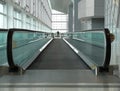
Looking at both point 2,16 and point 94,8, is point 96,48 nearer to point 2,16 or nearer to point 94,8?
point 2,16

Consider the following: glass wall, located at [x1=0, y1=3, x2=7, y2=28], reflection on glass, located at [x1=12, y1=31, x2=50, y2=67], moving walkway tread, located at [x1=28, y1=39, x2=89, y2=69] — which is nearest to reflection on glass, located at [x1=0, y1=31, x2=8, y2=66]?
reflection on glass, located at [x1=12, y1=31, x2=50, y2=67]

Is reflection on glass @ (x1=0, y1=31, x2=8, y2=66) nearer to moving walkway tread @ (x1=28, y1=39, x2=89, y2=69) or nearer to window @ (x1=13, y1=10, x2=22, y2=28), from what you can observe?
moving walkway tread @ (x1=28, y1=39, x2=89, y2=69)

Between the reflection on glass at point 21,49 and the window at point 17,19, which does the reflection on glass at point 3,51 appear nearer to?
the reflection on glass at point 21,49

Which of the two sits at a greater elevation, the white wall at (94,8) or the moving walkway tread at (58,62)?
the white wall at (94,8)

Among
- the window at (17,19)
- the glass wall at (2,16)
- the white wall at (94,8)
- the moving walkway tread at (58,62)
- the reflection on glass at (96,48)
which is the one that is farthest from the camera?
the white wall at (94,8)

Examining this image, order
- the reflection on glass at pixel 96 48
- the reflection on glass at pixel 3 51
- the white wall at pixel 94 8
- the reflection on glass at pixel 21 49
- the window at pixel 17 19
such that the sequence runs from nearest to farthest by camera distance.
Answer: the reflection on glass at pixel 96 48
the reflection on glass at pixel 21 49
the reflection on glass at pixel 3 51
the window at pixel 17 19
the white wall at pixel 94 8

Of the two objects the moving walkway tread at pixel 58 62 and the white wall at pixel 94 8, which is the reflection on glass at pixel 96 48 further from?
the white wall at pixel 94 8

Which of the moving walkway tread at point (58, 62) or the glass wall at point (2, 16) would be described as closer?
the moving walkway tread at point (58, 62)

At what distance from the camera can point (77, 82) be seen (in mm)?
5027

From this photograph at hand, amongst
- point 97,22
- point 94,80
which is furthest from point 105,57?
point 97,22

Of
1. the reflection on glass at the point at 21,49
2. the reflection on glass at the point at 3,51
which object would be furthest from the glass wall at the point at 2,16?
the reflection on glass at the point at 3,51

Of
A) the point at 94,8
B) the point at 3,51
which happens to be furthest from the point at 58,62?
the point at 94,8

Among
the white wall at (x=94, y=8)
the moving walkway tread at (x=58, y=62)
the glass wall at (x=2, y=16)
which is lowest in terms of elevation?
the moving walkway tread at (x=58, y=62)

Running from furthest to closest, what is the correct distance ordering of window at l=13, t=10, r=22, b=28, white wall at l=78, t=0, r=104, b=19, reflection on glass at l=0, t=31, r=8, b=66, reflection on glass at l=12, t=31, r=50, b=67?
white wall at l=78, t=0, r=104, b=19 < window at l=13, t=10, r=22, b=28 < reflection on glass at l=0, t=31, r=8, b=66 < reflection on glass at l=12, t=31, r=50, b=67
